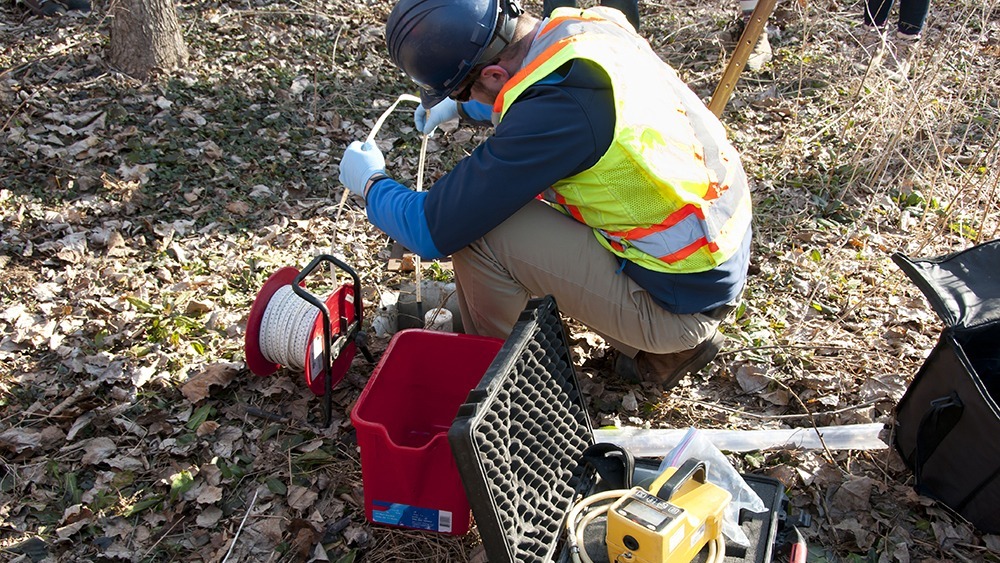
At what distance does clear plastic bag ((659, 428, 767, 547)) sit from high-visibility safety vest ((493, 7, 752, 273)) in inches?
26.3

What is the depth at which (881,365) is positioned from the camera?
3.60 metres

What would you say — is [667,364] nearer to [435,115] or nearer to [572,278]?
[572,278]

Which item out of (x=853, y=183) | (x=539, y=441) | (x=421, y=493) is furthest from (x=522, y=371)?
(x=853, y=183)

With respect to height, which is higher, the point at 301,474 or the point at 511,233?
the point at 511,233

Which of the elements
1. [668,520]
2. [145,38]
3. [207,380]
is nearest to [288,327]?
[207,380]

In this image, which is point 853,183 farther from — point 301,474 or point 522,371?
point 301,474

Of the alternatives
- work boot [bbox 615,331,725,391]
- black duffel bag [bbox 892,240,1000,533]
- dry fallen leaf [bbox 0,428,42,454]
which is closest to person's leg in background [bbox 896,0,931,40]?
black duffel bag [bbox 892,240,1000,533]

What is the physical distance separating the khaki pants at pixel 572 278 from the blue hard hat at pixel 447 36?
65cm

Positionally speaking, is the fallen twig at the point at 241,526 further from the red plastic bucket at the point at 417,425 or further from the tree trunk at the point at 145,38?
the tree trunk at the point at 145,38

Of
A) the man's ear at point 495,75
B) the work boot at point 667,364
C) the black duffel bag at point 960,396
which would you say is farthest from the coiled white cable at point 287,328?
the black duffel bag at point 960,396

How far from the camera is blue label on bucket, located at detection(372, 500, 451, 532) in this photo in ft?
8.87

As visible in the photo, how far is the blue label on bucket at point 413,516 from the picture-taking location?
2703mm

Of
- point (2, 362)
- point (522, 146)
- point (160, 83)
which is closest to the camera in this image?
point (522, 146)

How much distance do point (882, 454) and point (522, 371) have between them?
179 cm
